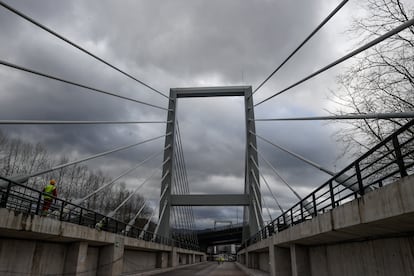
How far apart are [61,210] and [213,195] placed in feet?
62.9

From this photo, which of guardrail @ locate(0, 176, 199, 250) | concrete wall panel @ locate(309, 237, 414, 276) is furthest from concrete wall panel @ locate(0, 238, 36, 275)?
concrete wall panel @ locate(309, 237, 414, 276)

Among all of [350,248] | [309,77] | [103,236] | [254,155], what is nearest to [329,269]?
[350,248]

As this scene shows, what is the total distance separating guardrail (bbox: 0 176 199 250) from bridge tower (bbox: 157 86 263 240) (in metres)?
3.22

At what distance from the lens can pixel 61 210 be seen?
405 inches

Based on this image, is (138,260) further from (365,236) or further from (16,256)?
(365,236)

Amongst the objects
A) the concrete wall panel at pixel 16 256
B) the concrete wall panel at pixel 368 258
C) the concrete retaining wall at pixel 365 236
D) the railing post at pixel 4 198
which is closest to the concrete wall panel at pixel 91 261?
the concrete wall panel at pixel 16 256

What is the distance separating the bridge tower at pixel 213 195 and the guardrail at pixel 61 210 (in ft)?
10.6

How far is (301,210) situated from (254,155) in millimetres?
15916

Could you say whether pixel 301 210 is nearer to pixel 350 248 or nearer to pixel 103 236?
pixel 350 248

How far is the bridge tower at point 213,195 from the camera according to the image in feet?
88.2

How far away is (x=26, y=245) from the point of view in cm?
975

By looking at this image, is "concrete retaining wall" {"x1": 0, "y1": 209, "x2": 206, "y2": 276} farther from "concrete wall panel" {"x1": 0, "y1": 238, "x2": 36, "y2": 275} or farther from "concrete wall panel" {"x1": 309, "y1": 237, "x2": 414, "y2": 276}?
"concrete wall panel" {"x1": 309, "y1": 237, "x2": 414, "y2": 276}

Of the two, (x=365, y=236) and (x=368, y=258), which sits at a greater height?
(x=365, y=236)

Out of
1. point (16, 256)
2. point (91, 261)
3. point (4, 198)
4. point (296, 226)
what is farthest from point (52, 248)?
point (296, 226)
